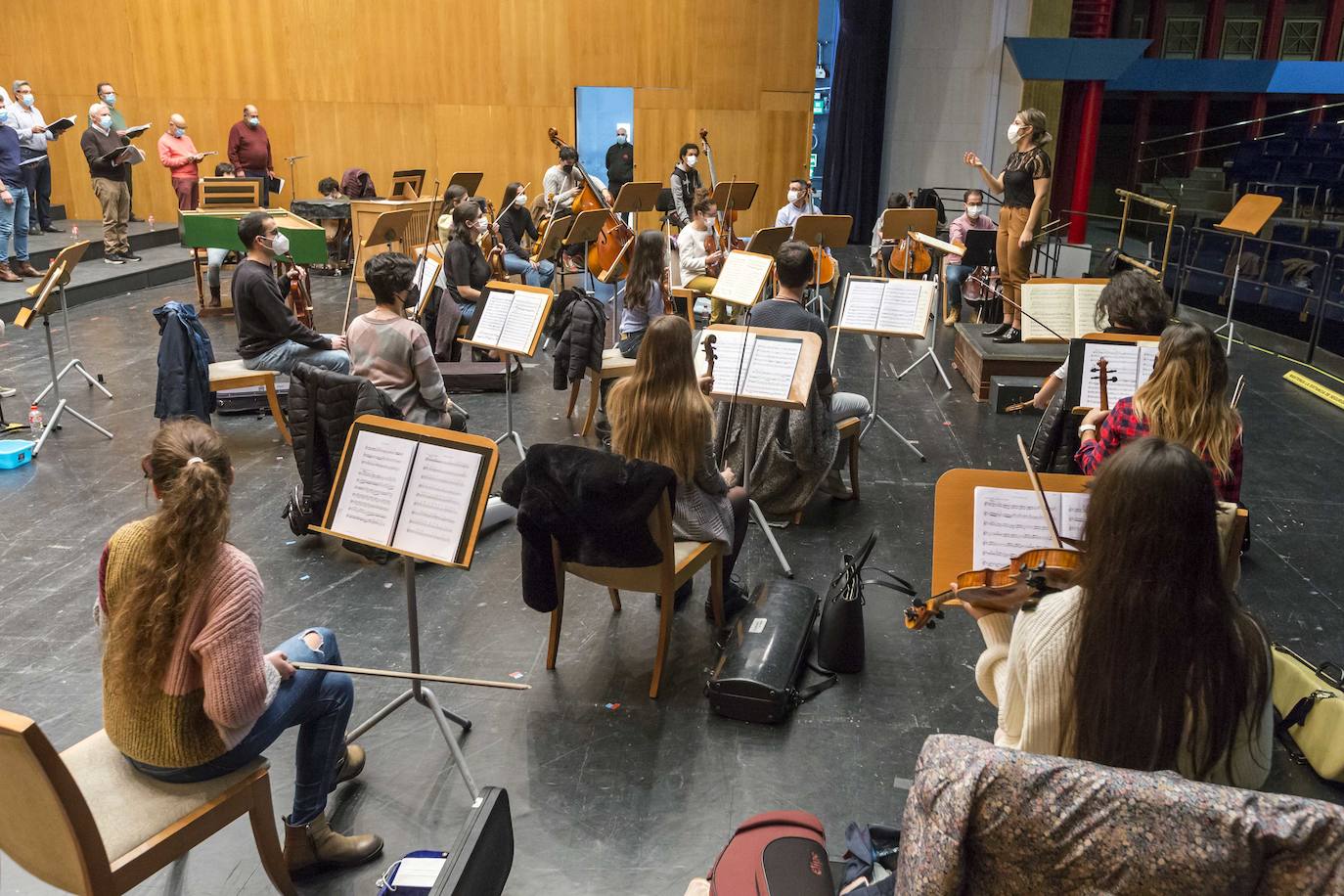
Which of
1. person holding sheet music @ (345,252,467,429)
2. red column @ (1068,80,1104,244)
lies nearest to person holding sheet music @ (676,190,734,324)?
person holding sheet music @ (345,252,467,429)

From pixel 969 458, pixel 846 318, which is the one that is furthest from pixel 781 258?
pixel 969 458

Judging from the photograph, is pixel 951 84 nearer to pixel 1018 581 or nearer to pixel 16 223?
pixel 16 223

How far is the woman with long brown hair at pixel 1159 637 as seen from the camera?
1.78m

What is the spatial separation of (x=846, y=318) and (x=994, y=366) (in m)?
1.78

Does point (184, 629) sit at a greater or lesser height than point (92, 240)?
greater

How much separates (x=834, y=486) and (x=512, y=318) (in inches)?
75.3

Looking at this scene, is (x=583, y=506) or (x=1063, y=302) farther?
(x=1063, y=302)

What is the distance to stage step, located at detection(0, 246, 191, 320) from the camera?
8945 millimetres

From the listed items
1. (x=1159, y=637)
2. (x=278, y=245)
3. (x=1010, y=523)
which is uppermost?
(x=278, y=245)

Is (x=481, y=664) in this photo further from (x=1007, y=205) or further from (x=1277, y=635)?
(x=1007, y=205)

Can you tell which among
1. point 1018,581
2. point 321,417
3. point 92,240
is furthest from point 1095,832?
point 92,240

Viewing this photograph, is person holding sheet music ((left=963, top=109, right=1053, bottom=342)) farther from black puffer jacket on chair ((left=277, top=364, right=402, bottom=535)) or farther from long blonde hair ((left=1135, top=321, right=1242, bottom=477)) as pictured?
black puffer jacket on chair ((left=277, top=364, right=402, bottom=535))

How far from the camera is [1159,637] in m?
1.78

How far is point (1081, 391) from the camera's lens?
4.32m
